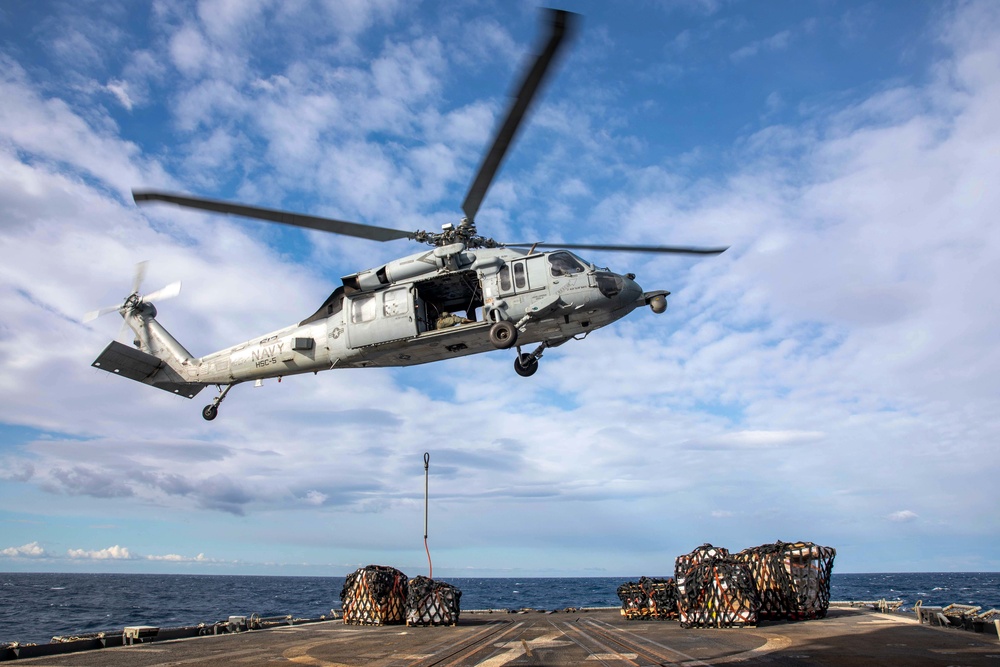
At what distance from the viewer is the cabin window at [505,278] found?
17.6 m

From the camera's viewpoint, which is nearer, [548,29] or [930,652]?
[548,29]

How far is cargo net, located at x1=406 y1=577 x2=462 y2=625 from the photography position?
20.7 metres

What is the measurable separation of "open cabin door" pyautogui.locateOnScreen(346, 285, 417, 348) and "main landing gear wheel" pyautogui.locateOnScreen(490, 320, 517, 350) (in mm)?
2301

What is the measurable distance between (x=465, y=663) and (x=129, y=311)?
18317 millimetres

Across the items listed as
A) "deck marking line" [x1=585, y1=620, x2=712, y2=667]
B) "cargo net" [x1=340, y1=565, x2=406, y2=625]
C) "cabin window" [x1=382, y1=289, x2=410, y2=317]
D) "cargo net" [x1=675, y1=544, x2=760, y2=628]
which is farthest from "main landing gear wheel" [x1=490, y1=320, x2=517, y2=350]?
"cargo net" [x1=340, y1=565, x2=406, y2=625]

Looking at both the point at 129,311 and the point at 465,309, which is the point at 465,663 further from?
the point at 129,311

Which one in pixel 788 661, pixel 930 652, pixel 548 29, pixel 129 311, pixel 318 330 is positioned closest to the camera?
pixel 548 29

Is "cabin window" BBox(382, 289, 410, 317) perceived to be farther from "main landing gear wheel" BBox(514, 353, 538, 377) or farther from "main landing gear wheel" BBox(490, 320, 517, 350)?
"main landing gear wheel" BBox(514, 353, 538, 377)

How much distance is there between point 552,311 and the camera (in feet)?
56.4

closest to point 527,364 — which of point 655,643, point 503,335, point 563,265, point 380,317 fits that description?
point 503,335

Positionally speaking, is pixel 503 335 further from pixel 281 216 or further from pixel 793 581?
pixel 793 581

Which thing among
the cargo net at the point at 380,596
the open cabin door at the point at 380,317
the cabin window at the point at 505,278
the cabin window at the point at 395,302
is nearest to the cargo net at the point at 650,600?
the cargo net at the point at 380,596

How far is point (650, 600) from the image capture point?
74.2ft

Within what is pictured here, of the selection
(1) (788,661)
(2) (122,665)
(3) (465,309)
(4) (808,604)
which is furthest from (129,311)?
(4) (808,604)
